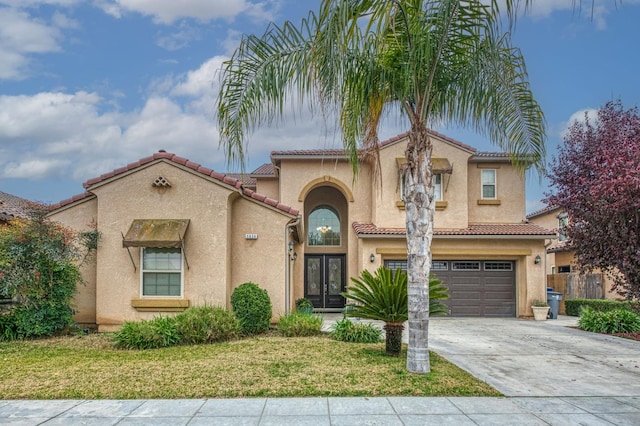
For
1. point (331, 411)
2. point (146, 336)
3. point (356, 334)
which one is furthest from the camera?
point (356, 334)

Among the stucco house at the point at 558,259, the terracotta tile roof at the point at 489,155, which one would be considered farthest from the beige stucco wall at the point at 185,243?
the stucco house at the point at 558,259

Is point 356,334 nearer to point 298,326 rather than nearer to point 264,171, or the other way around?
point 298,326

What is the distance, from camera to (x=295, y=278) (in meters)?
20.2

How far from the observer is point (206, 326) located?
10898mm

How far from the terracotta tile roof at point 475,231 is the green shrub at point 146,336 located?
9.30 metres

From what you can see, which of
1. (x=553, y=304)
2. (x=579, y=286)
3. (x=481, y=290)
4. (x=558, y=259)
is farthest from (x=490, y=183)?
(x=558, y=259)

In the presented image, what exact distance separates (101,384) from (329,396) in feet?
11.4

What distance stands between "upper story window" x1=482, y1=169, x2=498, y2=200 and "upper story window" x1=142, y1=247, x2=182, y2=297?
43.0ft

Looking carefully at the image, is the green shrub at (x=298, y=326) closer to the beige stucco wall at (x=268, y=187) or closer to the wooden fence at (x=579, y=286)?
the beige stucco wall at (x=268, y=187)

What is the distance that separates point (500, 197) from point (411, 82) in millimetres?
13869

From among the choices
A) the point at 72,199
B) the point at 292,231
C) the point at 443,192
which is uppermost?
the point at 443,192

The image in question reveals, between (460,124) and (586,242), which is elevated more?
(460,124)

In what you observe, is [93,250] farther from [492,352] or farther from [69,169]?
[492,352]

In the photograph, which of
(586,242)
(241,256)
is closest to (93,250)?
(241,256)
